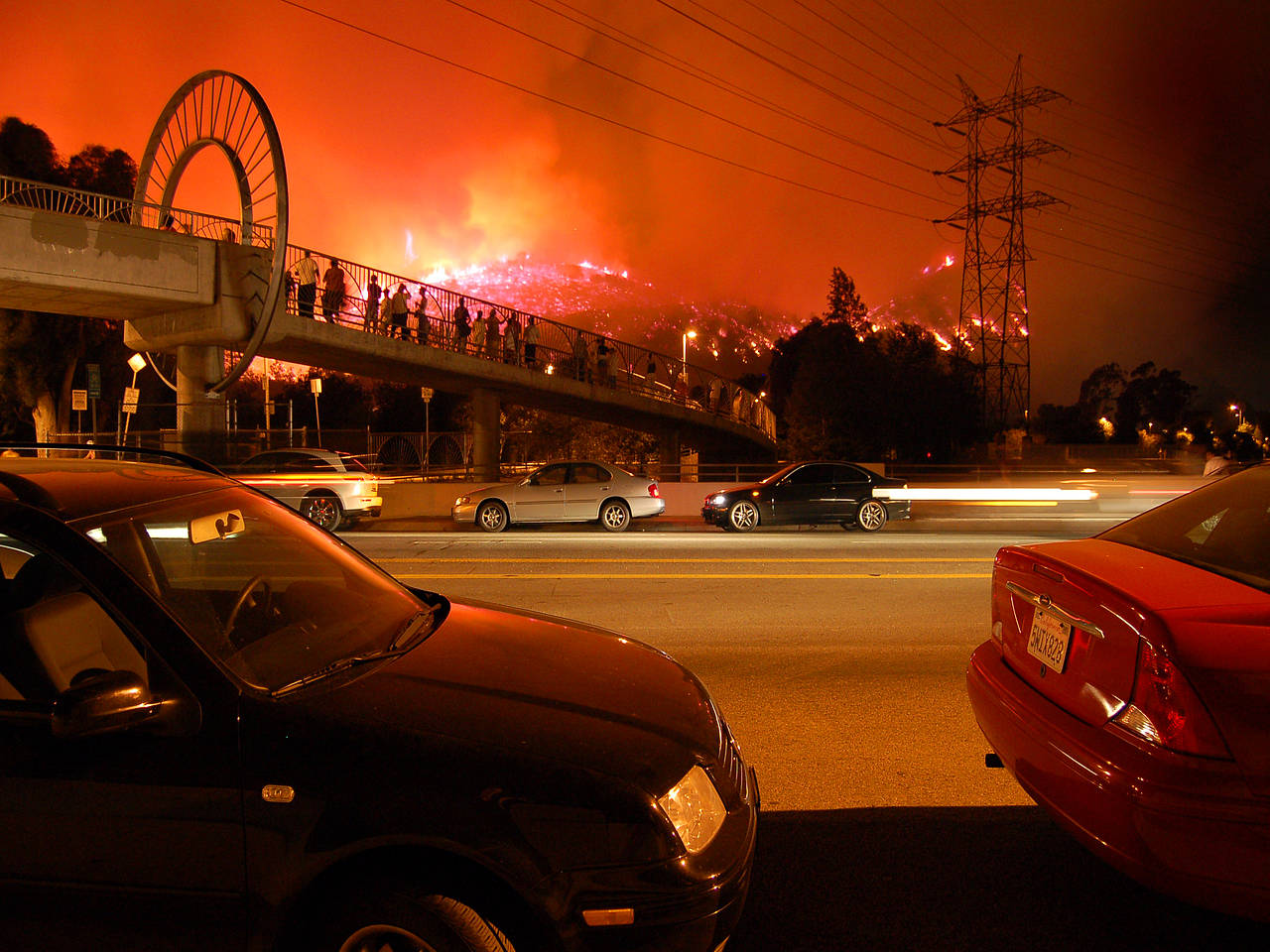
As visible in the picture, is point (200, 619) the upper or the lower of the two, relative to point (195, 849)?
upper

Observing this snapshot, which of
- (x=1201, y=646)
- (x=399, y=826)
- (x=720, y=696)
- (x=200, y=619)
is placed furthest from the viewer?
(x=720, y=696)

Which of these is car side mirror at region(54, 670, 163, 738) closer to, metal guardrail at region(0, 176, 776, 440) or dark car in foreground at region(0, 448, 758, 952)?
dark car in foreground at region(0, 448, 758, 952)

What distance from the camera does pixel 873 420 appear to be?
162 ft

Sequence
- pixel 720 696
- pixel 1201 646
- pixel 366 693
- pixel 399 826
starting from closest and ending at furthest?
pixel 399 826 < pixel 366 693 < pixel 1201 646 < pixel 720 696

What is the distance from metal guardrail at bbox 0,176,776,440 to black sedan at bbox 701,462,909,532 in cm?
1212

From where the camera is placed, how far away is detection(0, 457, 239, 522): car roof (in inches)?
98.4

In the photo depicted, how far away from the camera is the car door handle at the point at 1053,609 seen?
10.0 feet

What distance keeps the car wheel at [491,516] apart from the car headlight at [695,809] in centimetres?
1589

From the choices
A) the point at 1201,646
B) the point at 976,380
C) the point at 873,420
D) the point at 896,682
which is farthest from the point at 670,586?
the point at 976,380

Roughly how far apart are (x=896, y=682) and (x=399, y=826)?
464 cm

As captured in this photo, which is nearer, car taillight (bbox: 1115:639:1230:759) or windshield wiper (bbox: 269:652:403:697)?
windshield wiper (bbox: 269:652:403:697)

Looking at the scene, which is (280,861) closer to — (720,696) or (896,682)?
(720,696)

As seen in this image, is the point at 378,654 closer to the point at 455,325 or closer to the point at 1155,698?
the point at 1155,698

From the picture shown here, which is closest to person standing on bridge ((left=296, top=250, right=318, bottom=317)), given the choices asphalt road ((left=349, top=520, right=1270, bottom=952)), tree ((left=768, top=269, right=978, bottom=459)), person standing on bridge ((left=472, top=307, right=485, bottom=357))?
person standing on bridge ((left=472, top=307, right=485, bottom=357))
